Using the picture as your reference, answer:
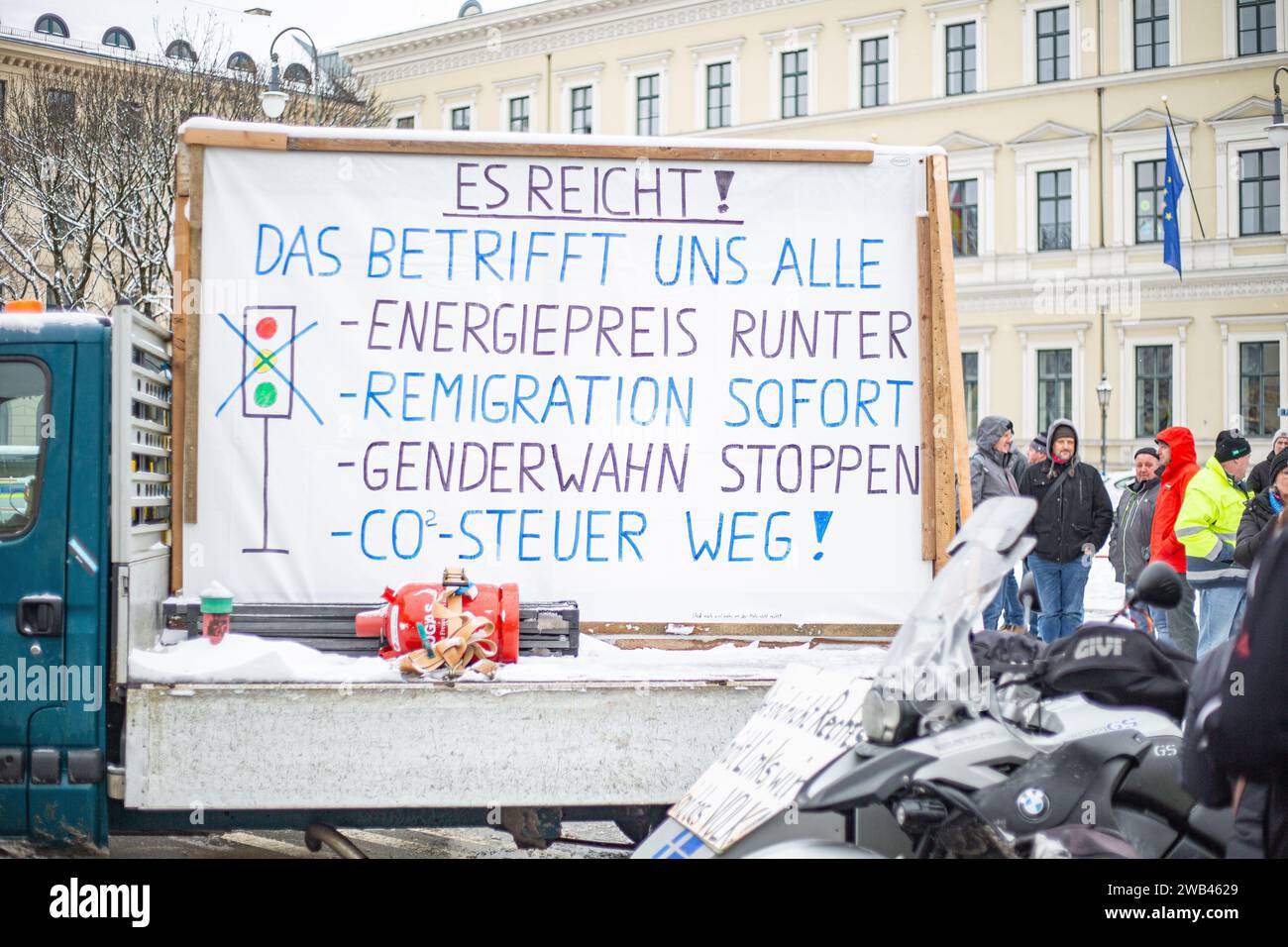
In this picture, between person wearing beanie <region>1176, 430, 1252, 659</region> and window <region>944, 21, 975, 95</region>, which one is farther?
window <region>944, 21, 975, 95</region>

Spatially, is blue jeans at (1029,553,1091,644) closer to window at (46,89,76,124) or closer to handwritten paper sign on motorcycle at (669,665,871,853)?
handwritten paper sign on motorcycle at (669,665,871,853)

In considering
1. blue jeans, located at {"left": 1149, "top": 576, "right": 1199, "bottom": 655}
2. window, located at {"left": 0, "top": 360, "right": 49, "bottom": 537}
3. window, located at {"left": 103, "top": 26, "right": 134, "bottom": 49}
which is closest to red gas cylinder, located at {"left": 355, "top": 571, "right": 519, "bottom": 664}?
window, located at {"left": 0, "top": 360, "right": 49, "bottom": 537}

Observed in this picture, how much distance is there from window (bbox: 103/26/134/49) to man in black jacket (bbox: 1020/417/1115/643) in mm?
26236

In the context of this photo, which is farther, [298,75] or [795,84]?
[795,84]

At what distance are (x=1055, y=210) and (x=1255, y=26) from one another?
23.6 feet

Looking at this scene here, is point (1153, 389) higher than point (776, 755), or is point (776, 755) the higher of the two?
point (1153, 389)

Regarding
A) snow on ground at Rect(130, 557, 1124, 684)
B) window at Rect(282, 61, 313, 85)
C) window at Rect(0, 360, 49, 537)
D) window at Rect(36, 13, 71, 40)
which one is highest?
window at Rect(36, 13, 71, 40)

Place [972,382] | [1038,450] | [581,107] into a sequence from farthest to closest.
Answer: [581,107] < [972,382] < [1038,450]

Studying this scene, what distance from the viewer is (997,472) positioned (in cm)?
1039

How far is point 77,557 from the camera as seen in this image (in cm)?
461

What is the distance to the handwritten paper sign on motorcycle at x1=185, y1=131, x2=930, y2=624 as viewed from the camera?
529 cm

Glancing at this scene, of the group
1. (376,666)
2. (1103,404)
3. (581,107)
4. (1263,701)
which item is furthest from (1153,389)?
(1263,701)

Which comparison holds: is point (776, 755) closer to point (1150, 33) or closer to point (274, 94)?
point (274, 94)

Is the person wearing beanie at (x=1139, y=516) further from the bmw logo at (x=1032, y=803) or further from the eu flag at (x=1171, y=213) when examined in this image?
the eu flag at (x=1171, y=213)
